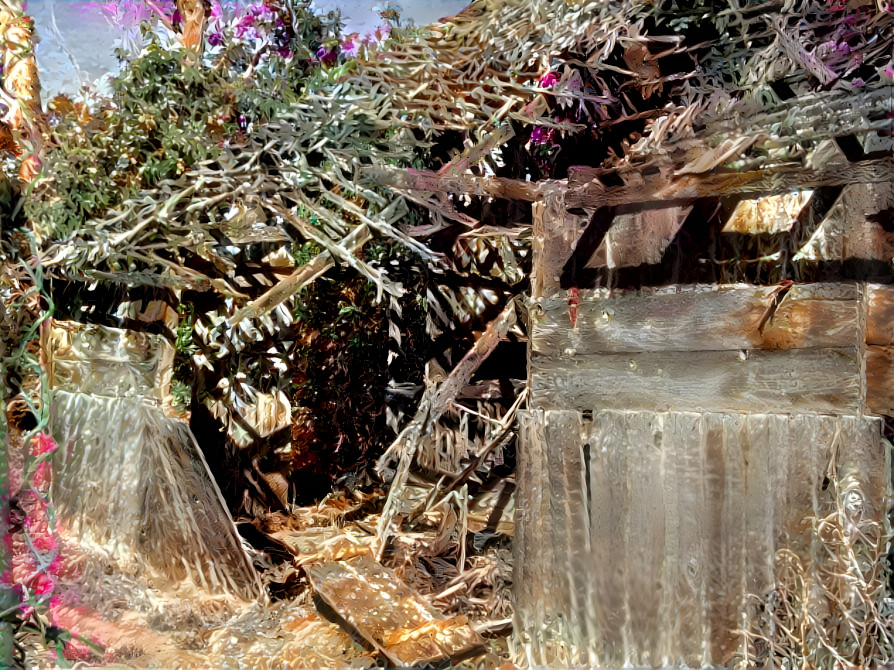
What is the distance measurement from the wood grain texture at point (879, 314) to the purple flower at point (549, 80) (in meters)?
3.01

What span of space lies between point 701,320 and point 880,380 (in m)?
0.92

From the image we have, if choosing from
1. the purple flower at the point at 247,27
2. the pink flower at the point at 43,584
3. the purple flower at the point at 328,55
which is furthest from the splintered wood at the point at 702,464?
the pink flower at the point at 43,584

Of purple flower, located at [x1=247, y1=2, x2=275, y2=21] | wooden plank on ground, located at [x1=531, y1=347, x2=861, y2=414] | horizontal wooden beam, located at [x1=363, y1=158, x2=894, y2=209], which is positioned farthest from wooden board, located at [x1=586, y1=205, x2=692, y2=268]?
purple flower, located at [x1=247, y1=2, x2=275, y2=21]

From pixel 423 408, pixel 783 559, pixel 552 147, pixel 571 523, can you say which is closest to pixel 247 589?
pixel 423 408

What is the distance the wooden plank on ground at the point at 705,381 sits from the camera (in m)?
3.18

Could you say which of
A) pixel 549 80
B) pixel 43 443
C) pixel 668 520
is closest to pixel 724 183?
pixel 668 520

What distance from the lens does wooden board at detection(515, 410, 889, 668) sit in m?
3.21

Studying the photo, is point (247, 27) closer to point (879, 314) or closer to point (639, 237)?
point (639, 237)

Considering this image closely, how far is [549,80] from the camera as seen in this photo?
16.9 ft

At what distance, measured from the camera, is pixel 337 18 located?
442 centimetres

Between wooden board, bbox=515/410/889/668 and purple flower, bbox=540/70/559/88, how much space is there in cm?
300

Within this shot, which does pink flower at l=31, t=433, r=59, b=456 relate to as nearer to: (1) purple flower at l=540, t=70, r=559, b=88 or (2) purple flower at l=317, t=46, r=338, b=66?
(2) purple flower at l=317, t=46, r=338, b=66

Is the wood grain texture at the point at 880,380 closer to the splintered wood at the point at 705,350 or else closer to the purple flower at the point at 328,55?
the splintered wood at the point at 705,350

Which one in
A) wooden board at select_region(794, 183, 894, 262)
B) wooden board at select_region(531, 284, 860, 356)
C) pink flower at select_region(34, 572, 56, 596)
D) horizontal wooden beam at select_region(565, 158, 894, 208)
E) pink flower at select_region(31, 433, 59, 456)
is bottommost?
pink flower at select_region(34, 572, 56, 596)
